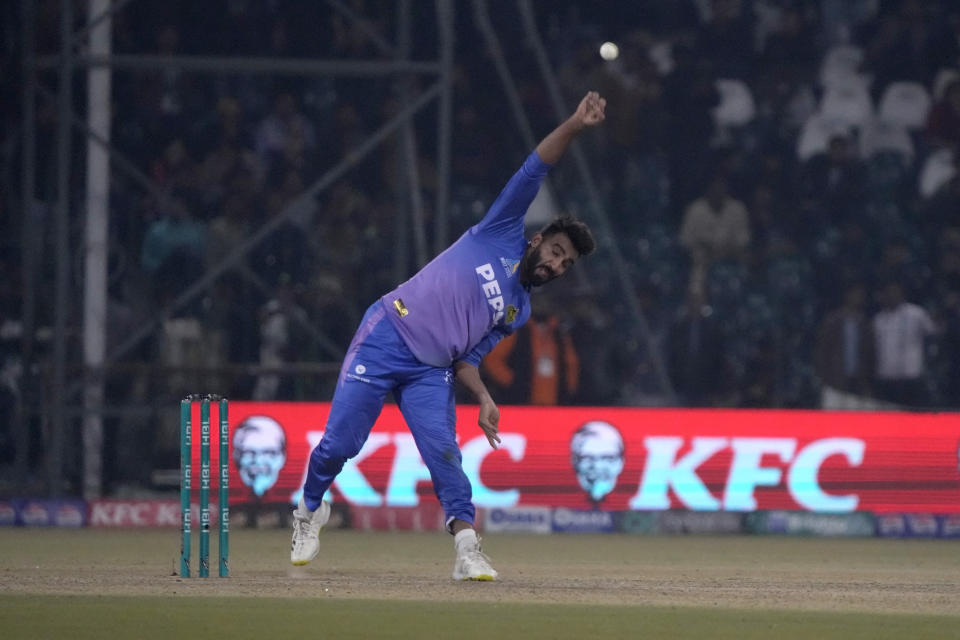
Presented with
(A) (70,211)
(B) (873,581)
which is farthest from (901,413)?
(A) (70,211)

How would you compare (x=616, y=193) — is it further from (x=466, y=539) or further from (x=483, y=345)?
(x=466, y=539)

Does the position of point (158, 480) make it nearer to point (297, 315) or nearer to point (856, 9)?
point (297, 315)

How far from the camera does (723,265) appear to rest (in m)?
A: 15.3

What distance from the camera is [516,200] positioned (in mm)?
7391

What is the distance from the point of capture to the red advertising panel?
12500 millimetres

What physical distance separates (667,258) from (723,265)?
63 cm

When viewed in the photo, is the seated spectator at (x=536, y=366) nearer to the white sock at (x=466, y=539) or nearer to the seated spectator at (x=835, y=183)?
the seated spectator at (x=835, y=183)

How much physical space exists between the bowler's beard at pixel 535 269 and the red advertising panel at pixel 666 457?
5.06m

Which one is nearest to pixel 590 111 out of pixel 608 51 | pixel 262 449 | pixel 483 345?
pixel 483 345

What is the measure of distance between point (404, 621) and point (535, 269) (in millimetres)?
1924

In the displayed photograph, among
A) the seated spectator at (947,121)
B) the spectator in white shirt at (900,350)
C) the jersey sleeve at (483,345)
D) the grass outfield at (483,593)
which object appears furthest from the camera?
the seated spectator at (947,121)

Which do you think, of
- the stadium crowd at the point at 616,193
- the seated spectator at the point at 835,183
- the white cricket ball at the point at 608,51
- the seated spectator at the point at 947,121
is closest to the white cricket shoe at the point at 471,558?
the stadium crowd at the point at 616,193

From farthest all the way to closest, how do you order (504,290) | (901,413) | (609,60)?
1. (609,60)
2. (901,413)
3. (504,290)

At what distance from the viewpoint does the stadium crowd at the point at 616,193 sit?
14.3 m
